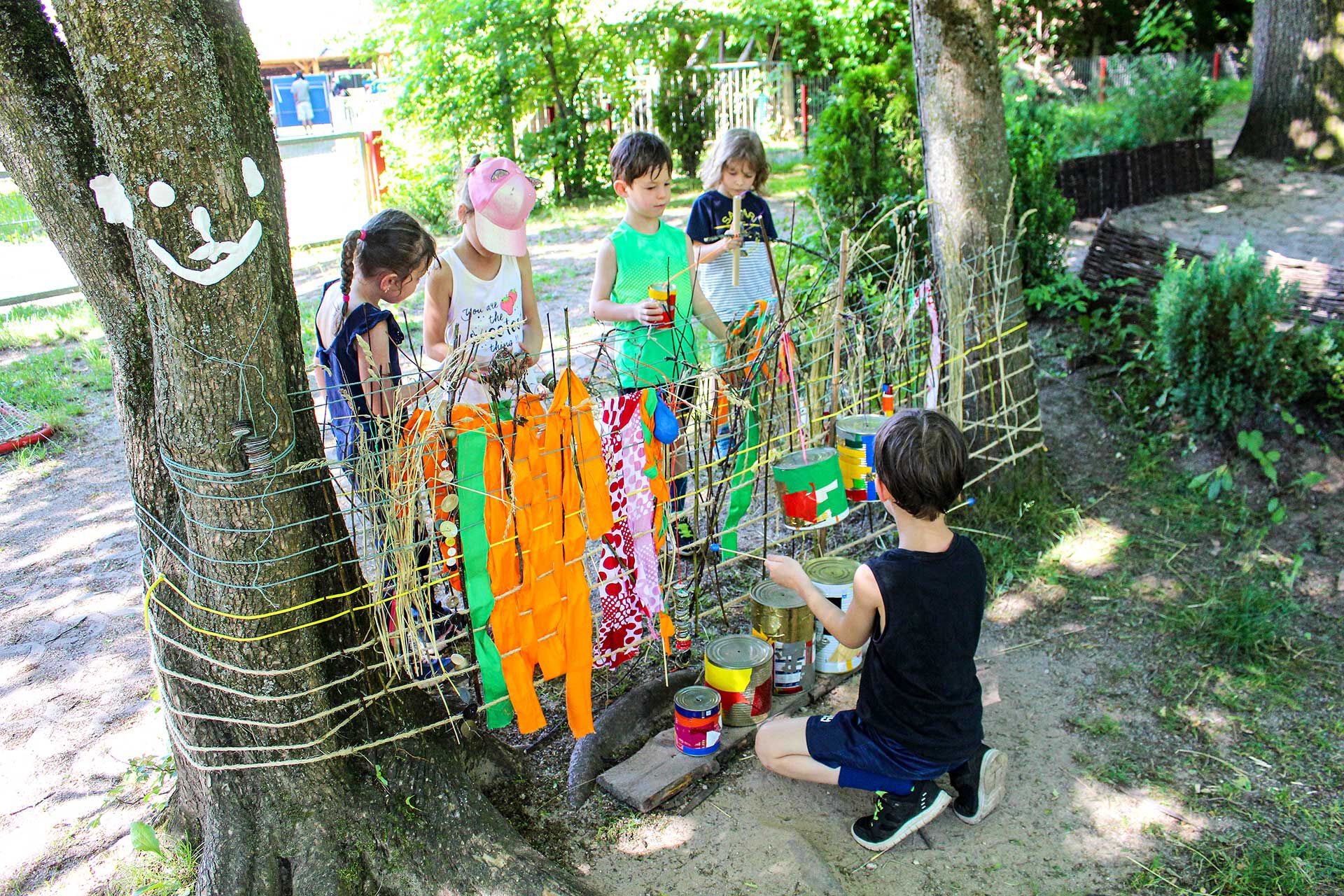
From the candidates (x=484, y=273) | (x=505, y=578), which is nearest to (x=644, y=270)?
(x=484, y=273)

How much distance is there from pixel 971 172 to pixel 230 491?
3.44 metres

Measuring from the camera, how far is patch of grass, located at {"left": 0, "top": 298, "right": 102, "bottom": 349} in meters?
7.42

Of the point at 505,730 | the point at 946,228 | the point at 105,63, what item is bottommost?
the point at 505,730

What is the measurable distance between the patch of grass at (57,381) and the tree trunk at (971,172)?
201 inches

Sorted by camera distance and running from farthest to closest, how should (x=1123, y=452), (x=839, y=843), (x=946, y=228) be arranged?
(x=1123, y=452), (x=946, y=228), (x=839, y=843)

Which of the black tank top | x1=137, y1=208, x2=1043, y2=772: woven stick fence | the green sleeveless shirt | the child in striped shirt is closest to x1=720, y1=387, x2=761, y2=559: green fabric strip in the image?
x1=137, y1=208, x2=1043, y2=772: woven stick fence

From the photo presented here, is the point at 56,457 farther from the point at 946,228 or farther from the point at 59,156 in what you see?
the point at 946,228

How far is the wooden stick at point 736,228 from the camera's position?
147 inches

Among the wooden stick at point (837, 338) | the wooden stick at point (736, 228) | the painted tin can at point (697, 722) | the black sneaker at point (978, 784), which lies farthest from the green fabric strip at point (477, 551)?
the wooden stick at point (736, 228)

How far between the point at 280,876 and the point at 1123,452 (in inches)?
167

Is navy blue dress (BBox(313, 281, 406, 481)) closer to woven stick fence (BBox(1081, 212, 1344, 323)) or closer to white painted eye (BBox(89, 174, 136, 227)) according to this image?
white painted eye (BBox(89, 174, 136, 227))

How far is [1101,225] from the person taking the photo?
19.5ft

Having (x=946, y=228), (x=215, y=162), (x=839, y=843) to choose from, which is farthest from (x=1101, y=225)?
(x=215, y=162)

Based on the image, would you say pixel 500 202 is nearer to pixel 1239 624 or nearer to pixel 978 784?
pixel 978 784
